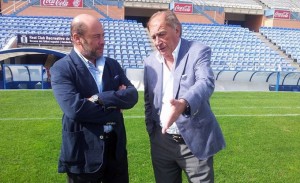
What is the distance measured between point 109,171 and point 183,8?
26.2 metres

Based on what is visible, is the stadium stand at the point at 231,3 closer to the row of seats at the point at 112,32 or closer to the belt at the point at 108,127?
the row of seats at the point at 112,32

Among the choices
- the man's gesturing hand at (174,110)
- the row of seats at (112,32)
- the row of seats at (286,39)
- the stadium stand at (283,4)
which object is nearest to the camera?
Result: the man's gesturing hand at (174,110)

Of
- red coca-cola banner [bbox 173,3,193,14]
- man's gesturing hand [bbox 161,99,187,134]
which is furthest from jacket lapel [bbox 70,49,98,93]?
red coca-cola banner [bbox 173,3,193,14]

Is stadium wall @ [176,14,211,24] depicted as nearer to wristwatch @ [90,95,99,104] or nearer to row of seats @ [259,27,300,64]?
row of seats @ [259,27,300,64]

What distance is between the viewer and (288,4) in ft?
115

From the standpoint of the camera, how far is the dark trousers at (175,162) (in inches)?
88.6

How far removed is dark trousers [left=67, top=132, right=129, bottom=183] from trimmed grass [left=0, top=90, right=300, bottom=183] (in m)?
1.40

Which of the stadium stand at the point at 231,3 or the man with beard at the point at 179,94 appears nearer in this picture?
the man with beard at the point at 179,94

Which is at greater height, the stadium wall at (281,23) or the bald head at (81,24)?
the bald head at (81,24)

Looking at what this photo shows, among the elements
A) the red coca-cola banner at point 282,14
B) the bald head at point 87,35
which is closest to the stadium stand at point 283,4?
the red coca-cola banner at point 282,14

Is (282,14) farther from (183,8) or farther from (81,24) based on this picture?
(81,24)

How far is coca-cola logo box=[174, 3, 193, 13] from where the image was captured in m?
26.7

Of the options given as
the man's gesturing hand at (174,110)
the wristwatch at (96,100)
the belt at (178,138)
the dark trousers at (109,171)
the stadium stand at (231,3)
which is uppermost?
the stadium stand at (231,3)

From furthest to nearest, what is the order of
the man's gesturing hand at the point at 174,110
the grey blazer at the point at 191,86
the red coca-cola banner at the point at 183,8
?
the red coca-cola banner at the point at 183,8
the grey blazer at the point at 191,86
the man's gesturing hand at the point at 174,110
